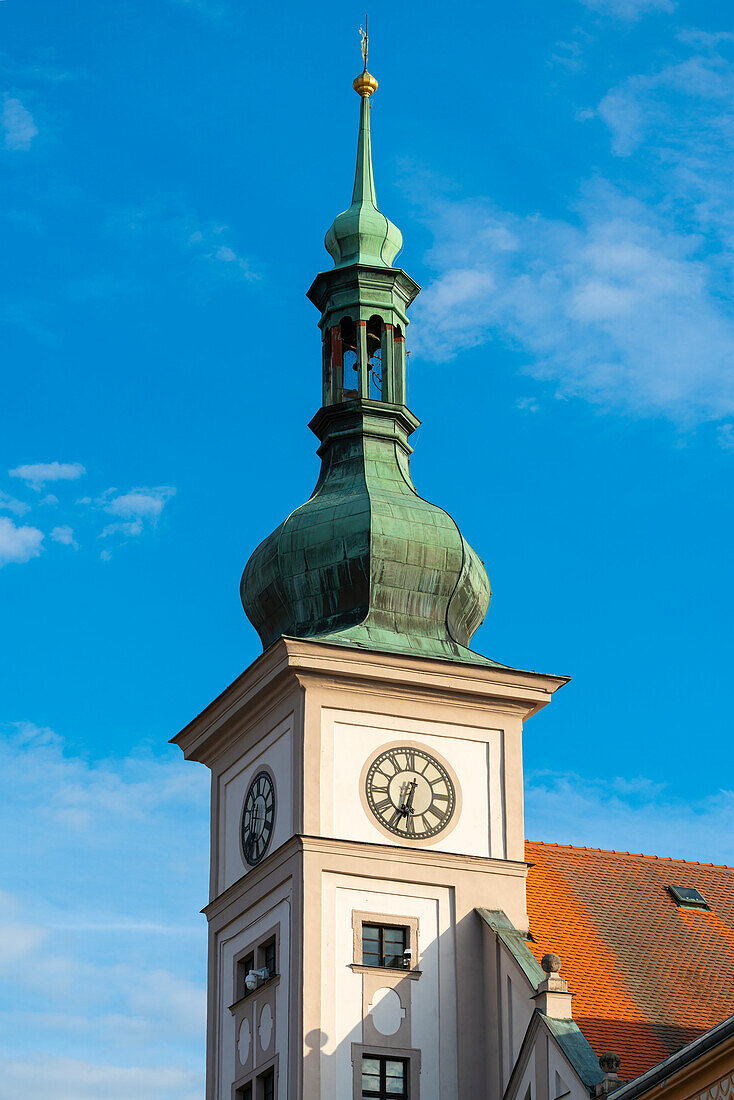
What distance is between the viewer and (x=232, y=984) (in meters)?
37.9

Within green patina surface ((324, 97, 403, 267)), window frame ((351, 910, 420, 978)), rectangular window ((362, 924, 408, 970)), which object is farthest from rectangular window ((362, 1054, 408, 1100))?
green patina surface ((324, 97, 403, 267))

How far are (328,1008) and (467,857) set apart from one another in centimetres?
356

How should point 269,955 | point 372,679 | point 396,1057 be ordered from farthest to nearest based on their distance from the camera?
point 372,679, point 269,955, point 396,1057

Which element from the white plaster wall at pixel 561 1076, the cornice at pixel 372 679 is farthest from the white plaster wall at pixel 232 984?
the white plaster wall at pixel 561 1076

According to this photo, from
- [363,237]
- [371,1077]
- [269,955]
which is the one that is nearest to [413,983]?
[371,1077]

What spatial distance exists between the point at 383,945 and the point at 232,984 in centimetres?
302

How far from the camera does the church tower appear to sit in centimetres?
3559

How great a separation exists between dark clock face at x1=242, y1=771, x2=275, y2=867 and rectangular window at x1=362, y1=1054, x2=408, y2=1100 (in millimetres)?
4131

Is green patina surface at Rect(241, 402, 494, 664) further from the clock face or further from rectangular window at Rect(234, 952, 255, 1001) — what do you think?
rectangular window at Rect(234, 952, 255, 1001)

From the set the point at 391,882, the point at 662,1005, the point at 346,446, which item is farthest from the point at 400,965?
the point at 346,446

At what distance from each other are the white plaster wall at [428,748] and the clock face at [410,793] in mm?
182

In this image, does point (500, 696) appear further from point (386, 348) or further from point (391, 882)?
point (386, 348)

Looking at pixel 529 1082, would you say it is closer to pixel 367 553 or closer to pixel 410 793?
pixel 410 793

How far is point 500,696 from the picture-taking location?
38.6 m
